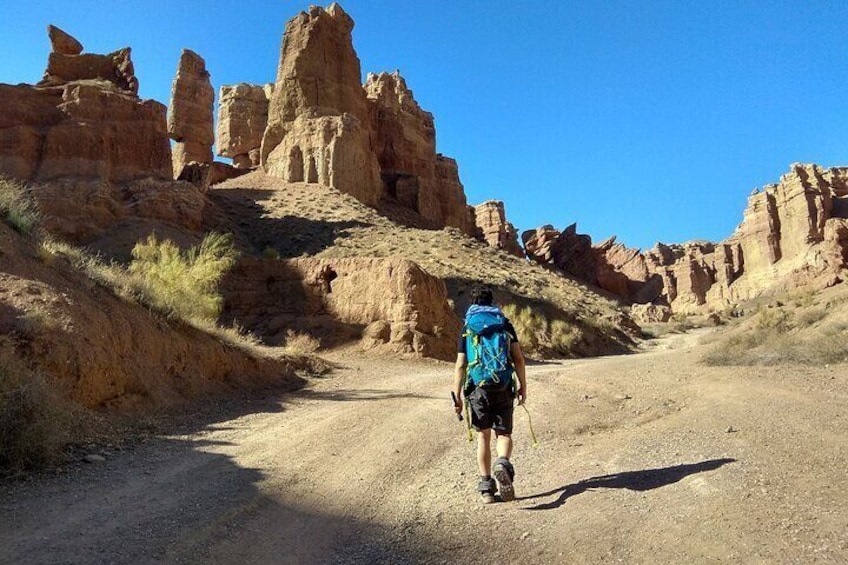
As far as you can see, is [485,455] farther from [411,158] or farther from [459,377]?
[411,158]

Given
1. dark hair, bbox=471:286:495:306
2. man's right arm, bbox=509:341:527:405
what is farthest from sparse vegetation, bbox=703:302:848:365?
dark hair, bbox=471:286:495:306

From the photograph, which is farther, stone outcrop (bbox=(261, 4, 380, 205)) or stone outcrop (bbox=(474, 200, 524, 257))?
stone outcrop (bbox=(474, 200, 524, 257))

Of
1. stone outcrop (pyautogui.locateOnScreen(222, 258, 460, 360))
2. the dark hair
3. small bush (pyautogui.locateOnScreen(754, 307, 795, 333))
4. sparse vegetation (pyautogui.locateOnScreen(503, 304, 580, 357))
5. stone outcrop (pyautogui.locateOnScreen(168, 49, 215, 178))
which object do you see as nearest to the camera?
the dark hair

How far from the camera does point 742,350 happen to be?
45.4 ft

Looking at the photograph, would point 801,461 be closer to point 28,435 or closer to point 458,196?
point 28,435

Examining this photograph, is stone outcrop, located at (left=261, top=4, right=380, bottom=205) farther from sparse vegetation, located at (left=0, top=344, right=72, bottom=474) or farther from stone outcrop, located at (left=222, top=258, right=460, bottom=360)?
sparse vegetation, located at (left=0, top=344, right=72, bottom=474)

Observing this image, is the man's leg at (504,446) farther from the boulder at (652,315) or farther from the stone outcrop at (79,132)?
the boulder at (652,315)

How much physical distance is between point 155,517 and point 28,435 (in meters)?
2.34

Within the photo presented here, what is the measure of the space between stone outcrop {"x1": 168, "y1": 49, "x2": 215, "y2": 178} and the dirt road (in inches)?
2159

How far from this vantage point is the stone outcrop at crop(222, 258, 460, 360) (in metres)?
Result: 22.1

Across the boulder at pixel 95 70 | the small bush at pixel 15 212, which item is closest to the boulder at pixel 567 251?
the boulder at pixel 95 70

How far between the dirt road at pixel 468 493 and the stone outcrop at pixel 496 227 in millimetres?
66441

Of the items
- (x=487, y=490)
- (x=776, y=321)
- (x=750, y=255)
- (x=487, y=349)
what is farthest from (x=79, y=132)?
(x=750, y=255)

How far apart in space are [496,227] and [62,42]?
51531 mm
